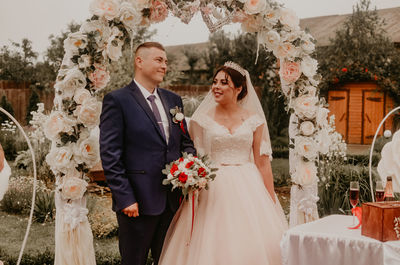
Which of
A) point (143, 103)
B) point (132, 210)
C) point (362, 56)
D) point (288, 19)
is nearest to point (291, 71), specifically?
point (288, 19)

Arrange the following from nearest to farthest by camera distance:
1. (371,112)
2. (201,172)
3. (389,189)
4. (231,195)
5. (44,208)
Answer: (389,189), (201,172), (231,195), (44,208), (371,112)

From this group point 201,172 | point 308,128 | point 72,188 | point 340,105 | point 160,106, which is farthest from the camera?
point 340,105

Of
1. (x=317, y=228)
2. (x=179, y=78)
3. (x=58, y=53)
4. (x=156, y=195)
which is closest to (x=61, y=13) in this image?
(x=58, y=53)

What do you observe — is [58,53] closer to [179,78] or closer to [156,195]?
[179,78]

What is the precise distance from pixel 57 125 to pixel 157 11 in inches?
45.9

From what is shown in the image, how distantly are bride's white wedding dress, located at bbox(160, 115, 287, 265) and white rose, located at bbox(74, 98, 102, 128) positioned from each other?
0.85m

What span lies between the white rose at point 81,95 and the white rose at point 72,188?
0.57 m

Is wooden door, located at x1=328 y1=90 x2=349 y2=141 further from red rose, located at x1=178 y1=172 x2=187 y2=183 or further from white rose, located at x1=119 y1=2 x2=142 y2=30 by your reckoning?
red rose, located at x1=178 y1=172 x2=187 y2=183

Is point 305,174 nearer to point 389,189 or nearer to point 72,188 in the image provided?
point 389,189

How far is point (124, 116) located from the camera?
9.91 feet

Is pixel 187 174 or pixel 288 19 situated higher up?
pixel 288 19

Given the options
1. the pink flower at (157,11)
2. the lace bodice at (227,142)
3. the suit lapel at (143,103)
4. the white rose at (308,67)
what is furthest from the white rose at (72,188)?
the white rose at (308,67)

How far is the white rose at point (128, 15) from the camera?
3.19m

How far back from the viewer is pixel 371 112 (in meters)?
12.9
